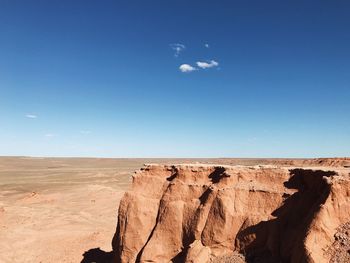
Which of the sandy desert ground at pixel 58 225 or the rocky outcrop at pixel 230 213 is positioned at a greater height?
the rocky outcrop at pixel 230 213

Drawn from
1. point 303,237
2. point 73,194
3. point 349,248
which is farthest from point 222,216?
point 73,194

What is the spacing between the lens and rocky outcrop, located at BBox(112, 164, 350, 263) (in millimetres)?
Result: 14852

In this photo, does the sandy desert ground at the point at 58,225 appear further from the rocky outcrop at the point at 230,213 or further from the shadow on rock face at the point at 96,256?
the rocky outcrop at the point at 230,213

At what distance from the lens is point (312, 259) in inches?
544

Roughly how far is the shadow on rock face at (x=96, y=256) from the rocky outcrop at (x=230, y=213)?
133 inches

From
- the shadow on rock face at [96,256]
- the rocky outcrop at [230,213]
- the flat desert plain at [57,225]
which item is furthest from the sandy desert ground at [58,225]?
the rocky outcrop at [230,213]

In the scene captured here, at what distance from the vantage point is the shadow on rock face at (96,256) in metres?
26.2

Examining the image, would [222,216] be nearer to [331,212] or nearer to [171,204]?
[171,204]

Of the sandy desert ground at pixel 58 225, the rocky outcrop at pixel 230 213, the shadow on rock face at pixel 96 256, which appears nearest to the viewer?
the rocky outcrop at pixel 230 213

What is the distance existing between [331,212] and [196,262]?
259 inches

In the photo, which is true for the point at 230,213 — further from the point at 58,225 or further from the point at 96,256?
the point at 58,225

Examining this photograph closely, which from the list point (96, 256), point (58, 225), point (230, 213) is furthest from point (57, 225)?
point (230, 213)

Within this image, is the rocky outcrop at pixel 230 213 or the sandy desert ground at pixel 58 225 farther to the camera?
the sandy desert ground at pixel 58 225

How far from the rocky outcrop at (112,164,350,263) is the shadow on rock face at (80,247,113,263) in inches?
133
